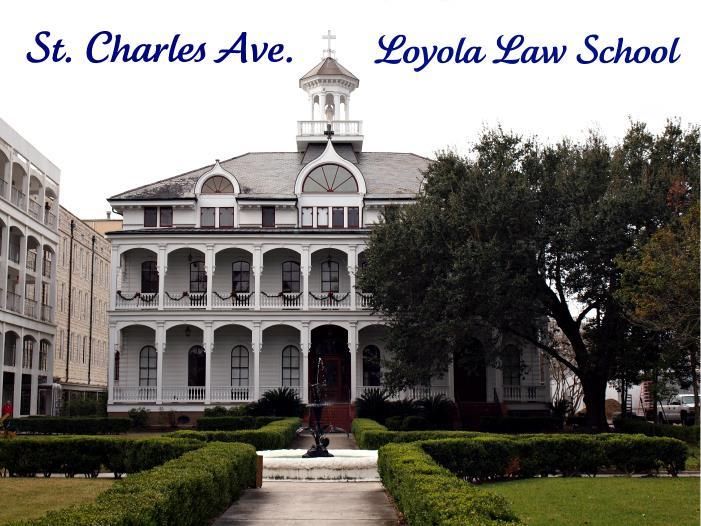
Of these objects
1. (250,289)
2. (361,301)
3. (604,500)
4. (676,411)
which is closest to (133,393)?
(250,289)

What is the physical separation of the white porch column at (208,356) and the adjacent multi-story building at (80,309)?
48.7ft

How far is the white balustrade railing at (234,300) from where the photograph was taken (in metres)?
44.4

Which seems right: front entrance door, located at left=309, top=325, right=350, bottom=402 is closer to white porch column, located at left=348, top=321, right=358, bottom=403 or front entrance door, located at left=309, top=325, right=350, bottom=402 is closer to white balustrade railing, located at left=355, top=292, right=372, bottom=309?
white porch column, located at left=348, top=321, right=358, bottom=403

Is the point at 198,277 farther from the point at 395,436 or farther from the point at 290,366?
the point at 395,436

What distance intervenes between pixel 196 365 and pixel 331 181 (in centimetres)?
1132

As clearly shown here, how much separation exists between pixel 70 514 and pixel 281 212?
36929 mm

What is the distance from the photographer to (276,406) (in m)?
41.2

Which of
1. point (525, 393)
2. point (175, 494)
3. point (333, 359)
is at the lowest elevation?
point (175, 494)

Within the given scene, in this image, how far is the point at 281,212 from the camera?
4553 centimetres

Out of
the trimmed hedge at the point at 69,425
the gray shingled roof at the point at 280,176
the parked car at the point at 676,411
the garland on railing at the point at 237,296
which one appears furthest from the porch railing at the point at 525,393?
the trimmed hedge at the point at 69,425

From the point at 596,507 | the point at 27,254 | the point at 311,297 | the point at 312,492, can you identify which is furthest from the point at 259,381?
the point at 596,507

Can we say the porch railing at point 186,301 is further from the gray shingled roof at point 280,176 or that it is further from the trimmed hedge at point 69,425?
the trimmed hedge at point 69,425

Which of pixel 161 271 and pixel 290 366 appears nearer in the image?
pixel 161 271

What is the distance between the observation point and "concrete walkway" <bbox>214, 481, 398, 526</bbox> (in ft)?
46.3
